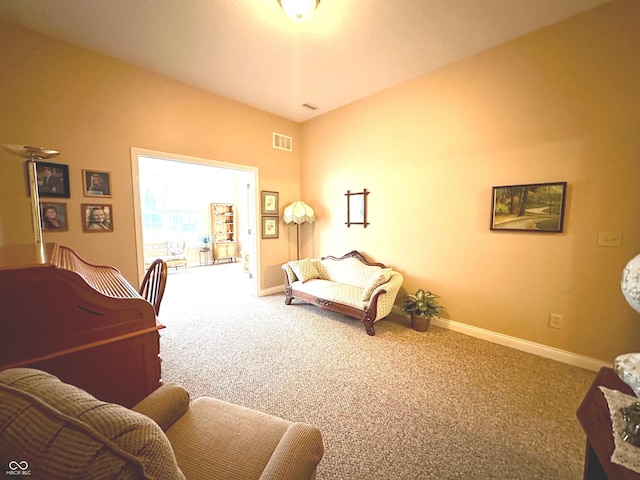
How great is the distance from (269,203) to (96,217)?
2.32 metres

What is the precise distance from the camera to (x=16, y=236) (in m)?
2.37

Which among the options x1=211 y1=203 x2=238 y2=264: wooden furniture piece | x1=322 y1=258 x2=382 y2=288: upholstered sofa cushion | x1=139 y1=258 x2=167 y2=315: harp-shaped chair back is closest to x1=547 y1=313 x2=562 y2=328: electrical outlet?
x1=322 y1=258 x2=382 y2=288: upholstered sofa cushion

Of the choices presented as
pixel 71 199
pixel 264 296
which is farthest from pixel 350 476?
pixel 71 199

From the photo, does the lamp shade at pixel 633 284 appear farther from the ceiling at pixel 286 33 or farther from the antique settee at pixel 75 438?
the ceiling at pixel 286 33

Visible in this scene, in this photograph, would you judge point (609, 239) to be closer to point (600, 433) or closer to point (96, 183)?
point (600, 433)

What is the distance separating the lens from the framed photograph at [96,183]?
8.84 feet

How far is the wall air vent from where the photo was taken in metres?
4.34

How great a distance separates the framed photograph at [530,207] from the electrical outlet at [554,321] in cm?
83

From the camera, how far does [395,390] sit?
1983mm

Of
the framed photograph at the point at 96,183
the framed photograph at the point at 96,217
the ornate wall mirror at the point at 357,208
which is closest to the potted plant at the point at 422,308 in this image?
the ornate wall mirror at the point at 357,208

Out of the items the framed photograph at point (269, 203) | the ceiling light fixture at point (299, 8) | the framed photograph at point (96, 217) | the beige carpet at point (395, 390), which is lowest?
the beige carpet at point (395, 390)

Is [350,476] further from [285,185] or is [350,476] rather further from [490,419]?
[285,185]

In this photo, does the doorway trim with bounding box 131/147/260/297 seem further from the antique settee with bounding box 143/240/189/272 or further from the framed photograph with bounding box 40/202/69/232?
the antique settee with bounding box 143/240/189/272

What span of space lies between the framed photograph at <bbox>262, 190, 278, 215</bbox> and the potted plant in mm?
2717
